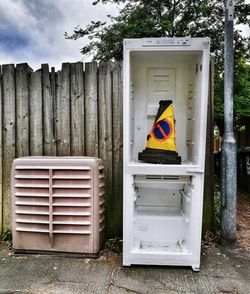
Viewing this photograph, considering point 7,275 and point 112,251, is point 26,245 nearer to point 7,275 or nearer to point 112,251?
point 7,275

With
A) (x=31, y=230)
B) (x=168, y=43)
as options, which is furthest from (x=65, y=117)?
(x=168, y=43)

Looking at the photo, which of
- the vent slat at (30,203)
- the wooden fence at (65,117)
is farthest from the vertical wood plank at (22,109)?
the vent slat at (30,203)

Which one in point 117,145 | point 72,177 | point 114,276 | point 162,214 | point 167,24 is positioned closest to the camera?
point 114,276

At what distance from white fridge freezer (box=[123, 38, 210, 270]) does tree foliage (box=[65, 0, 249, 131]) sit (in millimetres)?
5365

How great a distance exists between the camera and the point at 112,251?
2.86 metres

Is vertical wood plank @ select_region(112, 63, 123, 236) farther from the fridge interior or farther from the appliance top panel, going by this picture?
the appliance top panel

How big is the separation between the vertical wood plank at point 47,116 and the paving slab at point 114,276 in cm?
110

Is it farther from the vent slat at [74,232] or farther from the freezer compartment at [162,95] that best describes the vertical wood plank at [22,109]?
the freezer compartment at [162,95]

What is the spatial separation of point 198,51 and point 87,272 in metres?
2.08

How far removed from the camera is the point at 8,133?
3.20 m

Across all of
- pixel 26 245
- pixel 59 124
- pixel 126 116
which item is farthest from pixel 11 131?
pixel 126 116

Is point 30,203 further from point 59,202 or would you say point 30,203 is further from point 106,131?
point 106,131

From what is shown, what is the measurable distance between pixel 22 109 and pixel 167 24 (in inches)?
228

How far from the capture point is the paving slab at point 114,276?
2.20 meters
